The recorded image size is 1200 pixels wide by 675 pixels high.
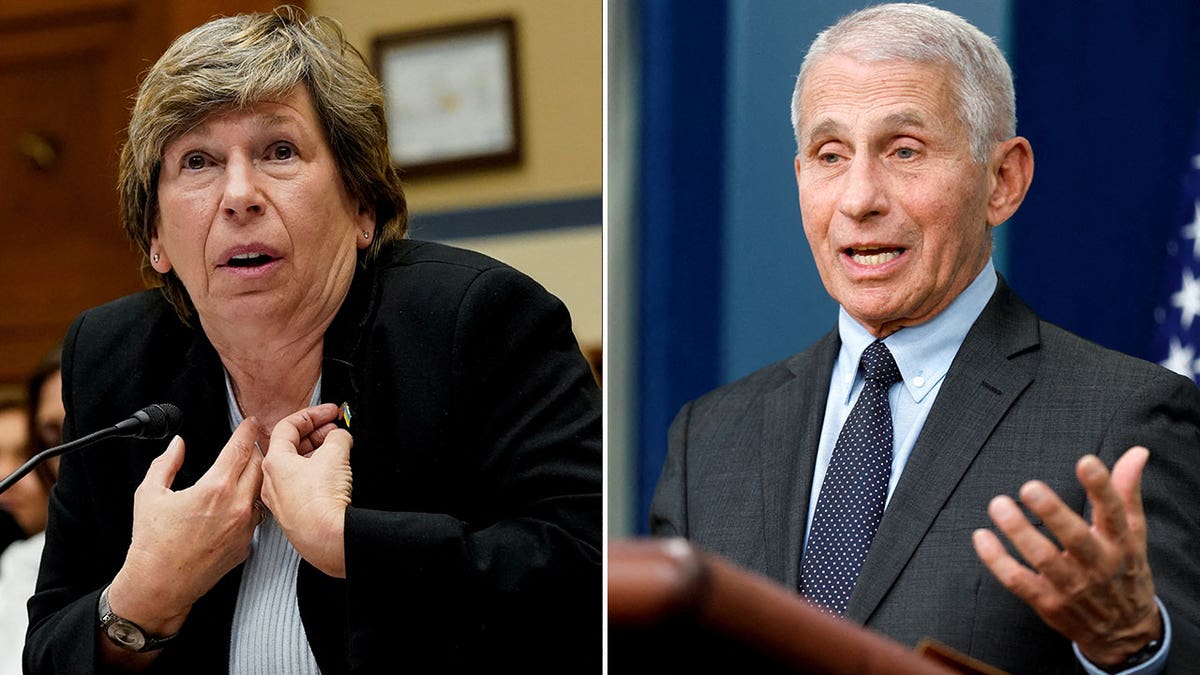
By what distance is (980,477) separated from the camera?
2.24 m

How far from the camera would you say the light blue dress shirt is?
2.33m

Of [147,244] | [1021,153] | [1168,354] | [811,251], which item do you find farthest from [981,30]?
[147,244]

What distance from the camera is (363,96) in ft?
8.60

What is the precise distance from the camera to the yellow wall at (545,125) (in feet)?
8.68

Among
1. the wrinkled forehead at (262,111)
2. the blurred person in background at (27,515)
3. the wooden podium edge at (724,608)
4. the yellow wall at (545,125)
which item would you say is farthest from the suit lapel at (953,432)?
the blurred person in background at (27,515)

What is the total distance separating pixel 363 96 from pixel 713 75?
1.96 feet

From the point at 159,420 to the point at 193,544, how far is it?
230mm

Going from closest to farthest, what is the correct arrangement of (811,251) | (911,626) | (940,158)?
(911,626), (940,158), (811,251)

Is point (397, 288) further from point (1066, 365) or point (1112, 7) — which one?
point (1112, 7)

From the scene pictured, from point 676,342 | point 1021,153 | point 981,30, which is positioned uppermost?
point 981,30

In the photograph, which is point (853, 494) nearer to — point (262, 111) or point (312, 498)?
point (312, 498)

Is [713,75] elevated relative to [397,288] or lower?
elevated

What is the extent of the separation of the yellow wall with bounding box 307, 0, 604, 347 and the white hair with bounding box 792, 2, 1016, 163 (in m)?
0.45

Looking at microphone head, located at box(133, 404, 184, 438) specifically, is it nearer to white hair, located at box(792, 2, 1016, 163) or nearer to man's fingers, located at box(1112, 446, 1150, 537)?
white hair, located at box(792, 2, 1016, 163)
